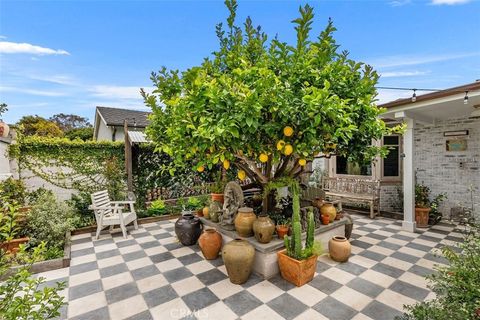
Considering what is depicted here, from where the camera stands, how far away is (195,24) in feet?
17.6

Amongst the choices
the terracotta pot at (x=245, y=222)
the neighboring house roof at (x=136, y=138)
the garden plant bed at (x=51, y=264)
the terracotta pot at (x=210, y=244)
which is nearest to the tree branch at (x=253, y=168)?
the terracotta pot at (x=245, y=222)

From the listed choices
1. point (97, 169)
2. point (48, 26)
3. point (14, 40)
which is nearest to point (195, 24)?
point (48, 26)

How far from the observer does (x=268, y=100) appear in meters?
2.40

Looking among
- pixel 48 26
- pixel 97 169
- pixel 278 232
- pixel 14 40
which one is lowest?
pixel 278 232

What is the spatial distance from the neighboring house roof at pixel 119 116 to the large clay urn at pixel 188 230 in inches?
344

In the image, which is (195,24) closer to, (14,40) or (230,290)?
(14,40)

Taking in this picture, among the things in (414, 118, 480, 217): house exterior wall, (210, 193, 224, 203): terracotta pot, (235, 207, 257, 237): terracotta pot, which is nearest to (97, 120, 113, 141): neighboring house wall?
(210, 193, 224, 203): terracotta pot

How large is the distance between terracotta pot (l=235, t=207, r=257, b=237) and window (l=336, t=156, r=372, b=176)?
481cm

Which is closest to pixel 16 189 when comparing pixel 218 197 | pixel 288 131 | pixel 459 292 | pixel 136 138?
pixel 136 138

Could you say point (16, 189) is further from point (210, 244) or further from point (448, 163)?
point (448, 163)

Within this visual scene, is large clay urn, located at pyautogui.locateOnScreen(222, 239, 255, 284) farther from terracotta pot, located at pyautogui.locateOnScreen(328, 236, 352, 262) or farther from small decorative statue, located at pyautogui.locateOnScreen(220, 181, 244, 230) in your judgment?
terracotta pot, located at pyautogui.locateOnScreen(328, 236, 352, 262)

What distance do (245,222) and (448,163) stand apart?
5.72 m

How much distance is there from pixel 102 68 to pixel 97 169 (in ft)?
15.0

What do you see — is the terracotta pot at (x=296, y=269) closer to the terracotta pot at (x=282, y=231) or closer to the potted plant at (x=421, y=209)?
the terracotta pot at (x=282, y=231)
